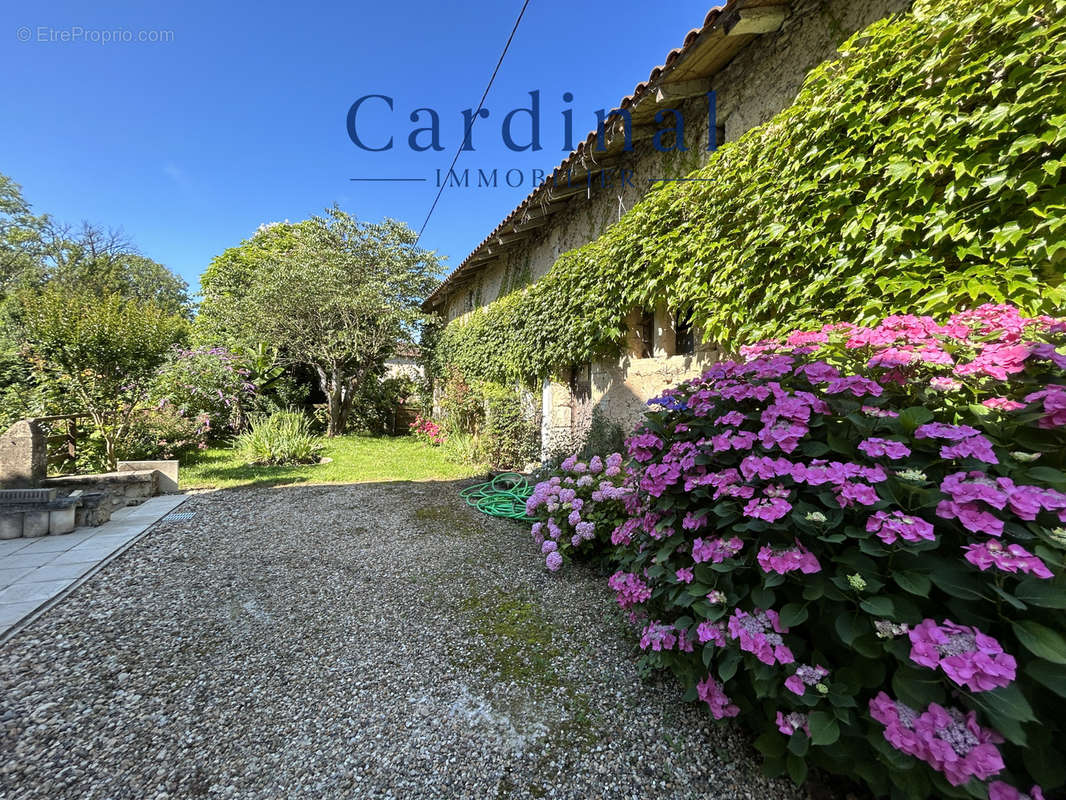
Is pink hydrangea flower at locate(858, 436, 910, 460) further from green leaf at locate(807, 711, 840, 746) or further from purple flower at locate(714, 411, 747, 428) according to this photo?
green leaf at locate(807, 711, 840, 746)

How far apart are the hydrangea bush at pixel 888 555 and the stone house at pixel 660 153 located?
2.48m

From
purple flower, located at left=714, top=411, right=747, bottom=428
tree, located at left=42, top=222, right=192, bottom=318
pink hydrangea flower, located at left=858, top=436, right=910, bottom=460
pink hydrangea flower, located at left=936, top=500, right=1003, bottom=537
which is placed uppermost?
tree, located at left=42, top=222, right=192, bottom=318

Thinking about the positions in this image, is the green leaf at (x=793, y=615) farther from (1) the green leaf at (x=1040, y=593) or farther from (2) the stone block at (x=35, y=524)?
(2) the stone block at (x=35, y=524)

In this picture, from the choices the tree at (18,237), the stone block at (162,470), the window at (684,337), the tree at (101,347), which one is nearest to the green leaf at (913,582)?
the window at (684,337)

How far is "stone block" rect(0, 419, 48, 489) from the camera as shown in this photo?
4258 millimetres

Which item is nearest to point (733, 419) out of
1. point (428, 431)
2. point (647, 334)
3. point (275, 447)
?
point (647, 334)

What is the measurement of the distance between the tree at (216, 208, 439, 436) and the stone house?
443cm

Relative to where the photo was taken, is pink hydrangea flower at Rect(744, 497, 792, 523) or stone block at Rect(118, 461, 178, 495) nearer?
pink hydrangea flower at Rect(744, 497, 792, 523)

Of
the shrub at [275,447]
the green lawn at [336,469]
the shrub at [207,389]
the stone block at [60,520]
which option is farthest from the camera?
the shrub at [207,389]

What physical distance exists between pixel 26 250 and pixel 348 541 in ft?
105

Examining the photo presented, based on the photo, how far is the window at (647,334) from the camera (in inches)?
197

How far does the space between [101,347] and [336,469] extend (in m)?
3.52

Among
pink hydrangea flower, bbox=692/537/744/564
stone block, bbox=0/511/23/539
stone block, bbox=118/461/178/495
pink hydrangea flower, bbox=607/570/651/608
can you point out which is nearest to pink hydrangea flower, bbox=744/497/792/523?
pink hydrangea flower, bbox=692/537/744/564

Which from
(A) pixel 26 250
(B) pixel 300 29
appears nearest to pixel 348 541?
(B) pixel 300 29
